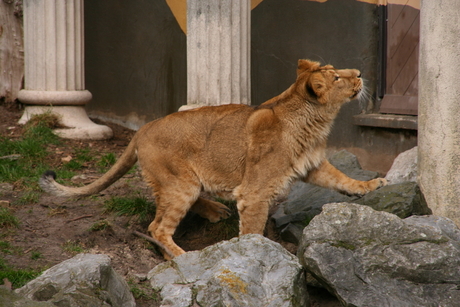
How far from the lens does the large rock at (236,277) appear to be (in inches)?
141

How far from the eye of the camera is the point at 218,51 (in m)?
7.04

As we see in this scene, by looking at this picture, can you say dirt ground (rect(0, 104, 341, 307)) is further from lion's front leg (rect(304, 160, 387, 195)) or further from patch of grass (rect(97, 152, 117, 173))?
lion's front leg (rect(304, 160, 387, 195))

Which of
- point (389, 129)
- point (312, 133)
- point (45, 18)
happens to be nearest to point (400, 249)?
point (312, 133)

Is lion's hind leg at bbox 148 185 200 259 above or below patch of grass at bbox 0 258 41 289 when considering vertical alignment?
above

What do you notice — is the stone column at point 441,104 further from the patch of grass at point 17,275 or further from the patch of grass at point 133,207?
the patch of grass at point 17,275

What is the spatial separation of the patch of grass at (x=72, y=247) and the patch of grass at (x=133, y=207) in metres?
0.82

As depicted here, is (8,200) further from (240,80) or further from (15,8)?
(15,8)

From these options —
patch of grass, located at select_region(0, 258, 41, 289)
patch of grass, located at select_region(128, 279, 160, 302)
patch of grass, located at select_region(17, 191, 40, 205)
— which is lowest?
patch of grass, located at select_region(128, 279, 160, 302)

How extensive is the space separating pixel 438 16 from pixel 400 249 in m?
1.95

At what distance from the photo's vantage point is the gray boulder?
577cm

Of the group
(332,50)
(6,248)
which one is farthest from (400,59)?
(6,248)

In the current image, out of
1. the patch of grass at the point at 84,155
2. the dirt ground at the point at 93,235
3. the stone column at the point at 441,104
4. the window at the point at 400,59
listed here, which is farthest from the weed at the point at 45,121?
the stone column at the point at 441,104

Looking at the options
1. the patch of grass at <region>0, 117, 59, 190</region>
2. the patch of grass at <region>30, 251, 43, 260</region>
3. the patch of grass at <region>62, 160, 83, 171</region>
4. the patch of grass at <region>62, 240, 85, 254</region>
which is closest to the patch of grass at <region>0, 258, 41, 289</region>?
the patch of grass at <region>30, 251, 43, 260</region>

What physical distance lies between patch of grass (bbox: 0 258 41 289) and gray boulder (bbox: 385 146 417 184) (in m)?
3.67
